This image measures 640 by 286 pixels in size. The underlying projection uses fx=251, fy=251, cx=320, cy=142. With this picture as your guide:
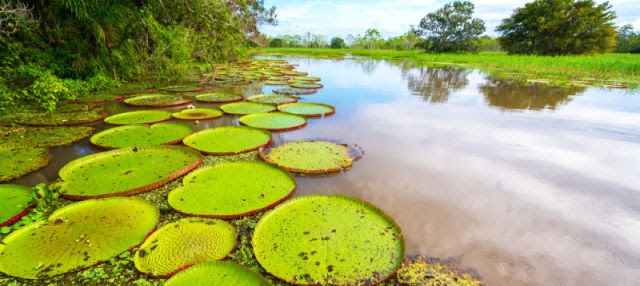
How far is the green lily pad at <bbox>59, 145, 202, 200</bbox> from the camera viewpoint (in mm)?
2318

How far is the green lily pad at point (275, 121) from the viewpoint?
4.38m

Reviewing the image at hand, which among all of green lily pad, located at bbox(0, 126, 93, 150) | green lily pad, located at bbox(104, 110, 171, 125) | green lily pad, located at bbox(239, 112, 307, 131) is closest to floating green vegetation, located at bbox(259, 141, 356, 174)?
green lily pad, located at bbox(239, 112, 307, 131)

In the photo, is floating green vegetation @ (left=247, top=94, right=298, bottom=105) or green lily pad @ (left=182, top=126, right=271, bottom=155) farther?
floating green vegetation @ (left=247, top=94, right=298, bottom=105)

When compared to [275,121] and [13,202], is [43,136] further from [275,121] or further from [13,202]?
[275,121]

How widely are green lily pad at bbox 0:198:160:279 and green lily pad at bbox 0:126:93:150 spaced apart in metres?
2.17

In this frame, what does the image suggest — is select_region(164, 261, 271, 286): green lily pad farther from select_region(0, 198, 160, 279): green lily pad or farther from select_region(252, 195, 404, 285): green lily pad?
select_region(0, 198, 160, 279): green lily pad

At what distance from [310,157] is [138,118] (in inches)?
138

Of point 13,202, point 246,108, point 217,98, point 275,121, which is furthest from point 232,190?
point 217,98

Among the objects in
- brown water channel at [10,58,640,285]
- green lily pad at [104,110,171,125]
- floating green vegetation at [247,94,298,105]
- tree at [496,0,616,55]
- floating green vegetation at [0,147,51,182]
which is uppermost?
tree at [496,0,616,55]

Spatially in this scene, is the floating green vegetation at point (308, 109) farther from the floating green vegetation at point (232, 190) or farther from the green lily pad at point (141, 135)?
the floating green vegetation at point (232, 190)

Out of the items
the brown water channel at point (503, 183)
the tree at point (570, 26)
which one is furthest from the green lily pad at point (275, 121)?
the tree at point (570, 26)

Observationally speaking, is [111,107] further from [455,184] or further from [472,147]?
[472,147]

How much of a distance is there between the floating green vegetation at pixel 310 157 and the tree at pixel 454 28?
40.5 m

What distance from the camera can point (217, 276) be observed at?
146 centimetres
